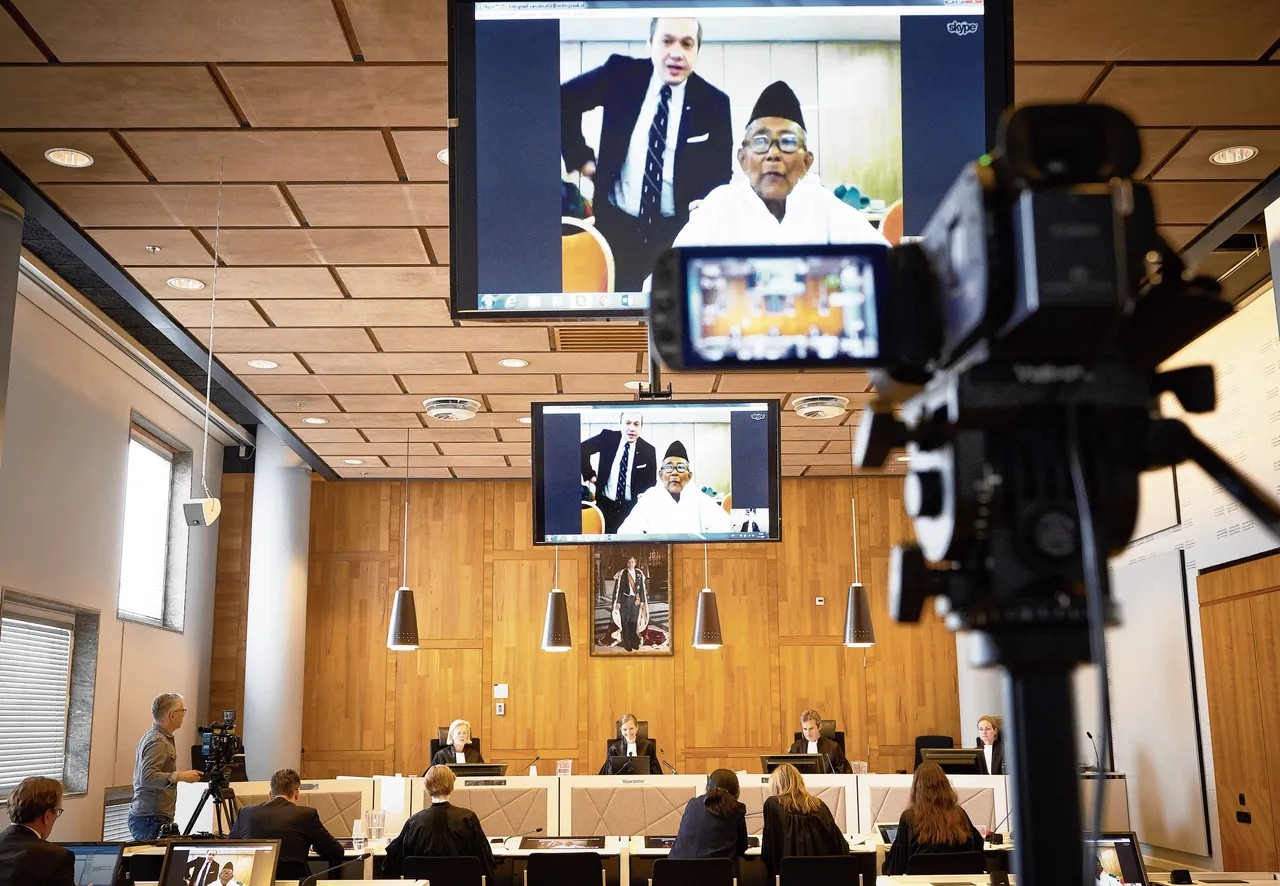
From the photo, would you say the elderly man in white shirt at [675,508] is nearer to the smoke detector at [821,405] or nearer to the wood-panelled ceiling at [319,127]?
the wood-panelled ceiling at [319,127]

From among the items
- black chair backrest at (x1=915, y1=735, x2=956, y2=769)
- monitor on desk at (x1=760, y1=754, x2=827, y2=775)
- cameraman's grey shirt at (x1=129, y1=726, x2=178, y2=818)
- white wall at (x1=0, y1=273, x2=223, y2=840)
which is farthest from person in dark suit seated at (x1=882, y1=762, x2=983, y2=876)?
black chair backrest at (x1=915, y1=735, x2=956, y2=769)

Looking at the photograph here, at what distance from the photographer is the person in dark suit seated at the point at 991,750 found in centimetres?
990

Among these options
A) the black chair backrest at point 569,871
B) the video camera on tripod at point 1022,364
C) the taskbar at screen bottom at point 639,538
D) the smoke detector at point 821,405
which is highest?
the smoke detector at point 821,405

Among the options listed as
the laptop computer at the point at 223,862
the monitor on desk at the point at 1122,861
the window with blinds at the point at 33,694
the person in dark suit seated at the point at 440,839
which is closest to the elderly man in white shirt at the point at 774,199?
the laptop computer at the point at 223,862

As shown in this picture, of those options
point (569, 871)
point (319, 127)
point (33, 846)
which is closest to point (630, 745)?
point (569, 871)

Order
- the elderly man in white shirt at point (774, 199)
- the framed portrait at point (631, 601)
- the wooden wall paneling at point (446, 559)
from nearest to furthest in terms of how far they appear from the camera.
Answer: the elderly man in white shirt at point (774, 199), the framed portrait at point (631, 601), the wooden wall paneling at point (446, 559)

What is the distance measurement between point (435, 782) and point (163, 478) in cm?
655

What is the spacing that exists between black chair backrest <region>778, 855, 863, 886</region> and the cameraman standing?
151 inches

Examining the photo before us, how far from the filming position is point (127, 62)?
5207 mm

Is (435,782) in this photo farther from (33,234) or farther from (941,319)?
(941,319)

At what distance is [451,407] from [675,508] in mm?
4674

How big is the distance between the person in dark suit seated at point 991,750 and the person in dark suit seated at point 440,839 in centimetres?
449

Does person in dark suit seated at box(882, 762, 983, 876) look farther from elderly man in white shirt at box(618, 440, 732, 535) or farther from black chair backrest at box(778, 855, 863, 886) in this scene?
elderly man in white shirt at box(618, 440, 732, 535)

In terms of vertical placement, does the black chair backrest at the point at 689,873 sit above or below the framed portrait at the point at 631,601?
below
